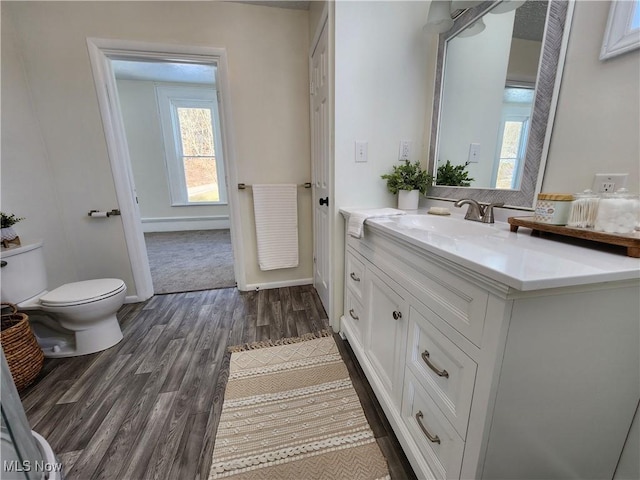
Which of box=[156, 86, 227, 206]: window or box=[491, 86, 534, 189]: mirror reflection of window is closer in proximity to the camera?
box=[491, 86, 534, 189]: mirror reflection of window

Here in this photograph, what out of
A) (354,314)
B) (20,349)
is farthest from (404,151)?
(20,349)

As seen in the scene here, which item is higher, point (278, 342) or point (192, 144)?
point (192, 144)

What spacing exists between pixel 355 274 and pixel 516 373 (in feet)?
2.99

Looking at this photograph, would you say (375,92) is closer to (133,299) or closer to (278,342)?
(278,342)

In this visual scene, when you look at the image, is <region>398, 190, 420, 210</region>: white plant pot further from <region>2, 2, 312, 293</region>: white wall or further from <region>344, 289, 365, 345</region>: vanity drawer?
<region>2, 2, 312, 293</region>: white wall

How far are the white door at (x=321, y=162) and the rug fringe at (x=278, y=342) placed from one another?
0.47 feet

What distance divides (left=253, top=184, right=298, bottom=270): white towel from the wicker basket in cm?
145

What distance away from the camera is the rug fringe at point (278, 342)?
1.62m

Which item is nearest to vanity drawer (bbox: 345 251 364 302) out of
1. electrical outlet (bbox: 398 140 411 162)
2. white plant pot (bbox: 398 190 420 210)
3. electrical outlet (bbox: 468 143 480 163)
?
white plant pot (bbox: 398 190 420 210)

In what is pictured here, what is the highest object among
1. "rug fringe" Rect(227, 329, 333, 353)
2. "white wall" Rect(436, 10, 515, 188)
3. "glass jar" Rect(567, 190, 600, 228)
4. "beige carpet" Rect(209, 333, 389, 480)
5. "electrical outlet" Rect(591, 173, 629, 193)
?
"white wall" Rect(436, 10, 515, 188)

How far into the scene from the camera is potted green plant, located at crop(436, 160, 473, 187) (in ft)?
4.46

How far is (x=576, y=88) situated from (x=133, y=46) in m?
2.57

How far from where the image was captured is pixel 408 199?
150 centimetres

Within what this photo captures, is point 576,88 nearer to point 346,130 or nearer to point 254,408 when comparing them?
point 346,130
